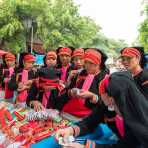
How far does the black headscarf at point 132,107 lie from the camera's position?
236 cm

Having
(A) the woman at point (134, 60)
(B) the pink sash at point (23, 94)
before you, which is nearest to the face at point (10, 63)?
(B) the pink sash at point (23, 94)

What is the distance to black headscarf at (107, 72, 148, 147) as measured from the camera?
236cm

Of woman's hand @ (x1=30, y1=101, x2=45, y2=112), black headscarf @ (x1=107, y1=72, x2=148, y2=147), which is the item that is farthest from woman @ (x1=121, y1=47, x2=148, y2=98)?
black headscarf @ (x1=107, y1=72, x2=148, y2=147)

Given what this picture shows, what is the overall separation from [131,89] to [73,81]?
7.34 ft

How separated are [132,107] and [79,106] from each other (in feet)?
6.15

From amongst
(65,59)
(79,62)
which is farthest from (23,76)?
(79,62)

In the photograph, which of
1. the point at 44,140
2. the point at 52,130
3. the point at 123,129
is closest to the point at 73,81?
the point at 52,130

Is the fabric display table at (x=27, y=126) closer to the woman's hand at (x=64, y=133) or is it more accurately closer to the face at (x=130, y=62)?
the woman's hand at (x=64, y=133)

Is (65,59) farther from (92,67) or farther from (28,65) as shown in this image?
(92,67)

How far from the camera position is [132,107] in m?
2.37

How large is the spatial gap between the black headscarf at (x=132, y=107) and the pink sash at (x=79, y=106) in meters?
1.74

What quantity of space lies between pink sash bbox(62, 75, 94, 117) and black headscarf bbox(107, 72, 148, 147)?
68.6 inches

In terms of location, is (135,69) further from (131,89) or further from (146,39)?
(146,39)

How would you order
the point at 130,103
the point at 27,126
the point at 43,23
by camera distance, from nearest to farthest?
the point at 130,103
the point at 27,126
the point at 43,23
